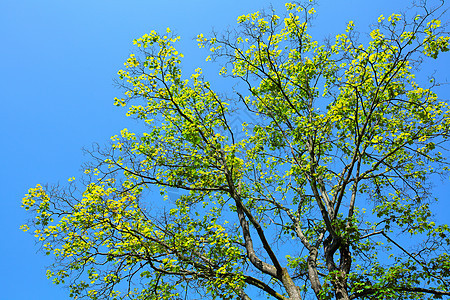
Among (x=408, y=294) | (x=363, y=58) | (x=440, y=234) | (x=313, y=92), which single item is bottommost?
(x=408, y=294)

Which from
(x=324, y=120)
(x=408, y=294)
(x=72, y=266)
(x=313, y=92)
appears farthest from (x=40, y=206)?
(x=408, y=294)

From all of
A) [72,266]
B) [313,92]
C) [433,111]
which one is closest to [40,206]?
[72,266]

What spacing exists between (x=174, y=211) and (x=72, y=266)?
4174 millimetres

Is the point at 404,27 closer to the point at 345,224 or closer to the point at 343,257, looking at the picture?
the point at 345,224

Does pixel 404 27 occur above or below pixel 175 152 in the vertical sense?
above

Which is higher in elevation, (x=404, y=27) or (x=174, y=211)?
(x=404, y=27)

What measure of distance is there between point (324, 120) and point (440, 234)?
5.81 metres

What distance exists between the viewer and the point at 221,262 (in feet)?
36.7

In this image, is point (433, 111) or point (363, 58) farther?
point (433, 111)

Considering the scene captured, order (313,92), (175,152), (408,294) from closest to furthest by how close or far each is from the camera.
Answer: (408,294) < (175,152) < (313,92)

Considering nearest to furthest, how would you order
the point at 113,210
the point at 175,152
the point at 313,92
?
the point at 113,210 < the point at 175,152 < the point at 313,92

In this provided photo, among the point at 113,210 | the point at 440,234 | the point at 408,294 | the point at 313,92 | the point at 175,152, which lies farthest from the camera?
the point at 313,92

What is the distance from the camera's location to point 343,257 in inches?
471

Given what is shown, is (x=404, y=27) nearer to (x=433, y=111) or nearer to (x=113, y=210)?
(x=433, y=111)
